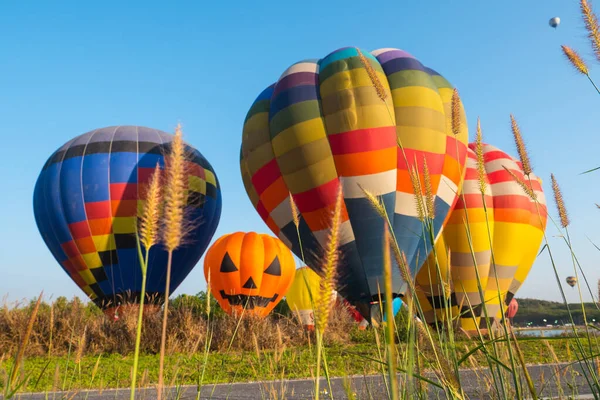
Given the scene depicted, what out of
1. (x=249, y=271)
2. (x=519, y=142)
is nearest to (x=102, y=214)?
(x=249, y=271)

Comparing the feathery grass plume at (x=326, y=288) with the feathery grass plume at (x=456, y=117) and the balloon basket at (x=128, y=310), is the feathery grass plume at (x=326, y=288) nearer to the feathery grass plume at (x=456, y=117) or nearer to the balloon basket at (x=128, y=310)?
the feathery grass plume at (x=456, y=117)

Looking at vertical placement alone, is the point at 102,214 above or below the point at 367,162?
above

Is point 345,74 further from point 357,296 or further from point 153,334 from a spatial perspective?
point 153,334

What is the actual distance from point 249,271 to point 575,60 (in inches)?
634

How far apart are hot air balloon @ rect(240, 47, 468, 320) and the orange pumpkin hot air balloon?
19.7 ft

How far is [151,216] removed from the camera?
3.33 feet

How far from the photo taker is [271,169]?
11.9m

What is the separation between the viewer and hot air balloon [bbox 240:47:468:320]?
10.8 meters

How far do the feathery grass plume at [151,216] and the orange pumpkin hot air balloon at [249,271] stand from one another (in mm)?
16109

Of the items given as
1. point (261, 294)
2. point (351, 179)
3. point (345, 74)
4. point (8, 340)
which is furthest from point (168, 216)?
point (261, 294)

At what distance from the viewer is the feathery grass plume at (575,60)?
6.19ft

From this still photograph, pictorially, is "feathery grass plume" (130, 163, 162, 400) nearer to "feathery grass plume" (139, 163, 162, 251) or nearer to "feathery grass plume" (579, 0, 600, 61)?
"feathery grass plume" (139, 163, 162, 251)

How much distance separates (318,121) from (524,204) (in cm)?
697

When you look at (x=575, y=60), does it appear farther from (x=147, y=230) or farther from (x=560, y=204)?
(x=147, y=230)
